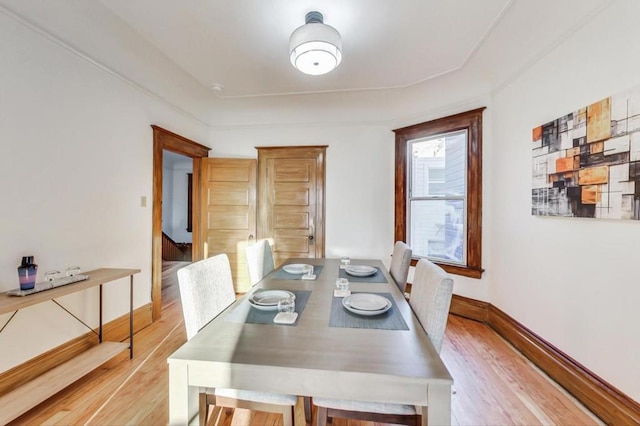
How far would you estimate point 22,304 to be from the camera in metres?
1.48

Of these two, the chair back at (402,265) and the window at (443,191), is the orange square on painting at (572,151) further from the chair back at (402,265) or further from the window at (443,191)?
the chair back at (402,265)

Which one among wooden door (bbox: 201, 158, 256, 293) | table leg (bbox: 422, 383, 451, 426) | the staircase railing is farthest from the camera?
the staircase railing

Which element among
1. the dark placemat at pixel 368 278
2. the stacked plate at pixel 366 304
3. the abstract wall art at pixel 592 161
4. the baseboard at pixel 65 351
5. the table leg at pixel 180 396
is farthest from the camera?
the dark placemat at pixel 368 278

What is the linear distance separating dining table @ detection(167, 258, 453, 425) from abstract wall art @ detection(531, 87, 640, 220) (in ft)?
4.65

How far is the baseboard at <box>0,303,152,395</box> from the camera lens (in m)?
1.71

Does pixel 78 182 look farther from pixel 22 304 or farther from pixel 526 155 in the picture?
pixel 526 155

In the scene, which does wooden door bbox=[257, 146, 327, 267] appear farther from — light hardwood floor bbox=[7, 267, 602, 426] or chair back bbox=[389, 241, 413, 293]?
light hardwood floor bbox=[7, 267, 602, 426]

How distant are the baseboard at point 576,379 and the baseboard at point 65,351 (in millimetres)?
3593

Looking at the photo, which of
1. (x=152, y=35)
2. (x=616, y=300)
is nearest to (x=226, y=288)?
(x=152, y=35)

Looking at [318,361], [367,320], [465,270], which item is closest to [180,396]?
[318,361]

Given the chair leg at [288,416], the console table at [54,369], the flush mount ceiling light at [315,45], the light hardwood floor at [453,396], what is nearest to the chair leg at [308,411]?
the light hardwood floor at [453,396]

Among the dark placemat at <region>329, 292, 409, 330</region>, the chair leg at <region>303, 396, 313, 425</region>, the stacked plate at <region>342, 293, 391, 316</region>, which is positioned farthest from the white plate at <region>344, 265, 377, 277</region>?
the chair leg at <region>303, 396, 313, 425</region>

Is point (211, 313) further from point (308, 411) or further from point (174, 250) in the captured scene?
point (174, 250)

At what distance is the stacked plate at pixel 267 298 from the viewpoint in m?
1.39
